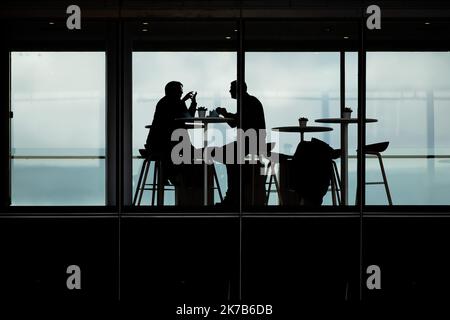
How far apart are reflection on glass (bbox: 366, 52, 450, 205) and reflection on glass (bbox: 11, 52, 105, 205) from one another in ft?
7.06

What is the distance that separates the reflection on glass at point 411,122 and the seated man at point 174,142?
1.36 metres

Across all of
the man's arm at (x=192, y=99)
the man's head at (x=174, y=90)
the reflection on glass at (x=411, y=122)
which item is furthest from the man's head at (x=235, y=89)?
the reflection on glass at (x=411, y=122)

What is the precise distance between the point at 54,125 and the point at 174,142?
0.92 metres

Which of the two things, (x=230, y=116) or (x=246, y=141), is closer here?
(x=230, y=116)

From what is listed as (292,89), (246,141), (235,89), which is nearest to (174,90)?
(235,89)

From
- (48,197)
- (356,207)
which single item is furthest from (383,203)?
(48,197)

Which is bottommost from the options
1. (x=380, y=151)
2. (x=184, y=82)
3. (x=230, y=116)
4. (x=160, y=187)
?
(x=160, y=187)

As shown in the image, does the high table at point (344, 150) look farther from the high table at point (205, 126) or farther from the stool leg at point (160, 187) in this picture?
the stool leg at point (160, 187)

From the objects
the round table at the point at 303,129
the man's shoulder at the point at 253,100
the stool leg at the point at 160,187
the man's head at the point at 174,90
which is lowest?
the stool leg at the point at 160,187

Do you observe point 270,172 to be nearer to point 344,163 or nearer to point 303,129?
point 303,129

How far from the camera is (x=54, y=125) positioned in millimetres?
5980

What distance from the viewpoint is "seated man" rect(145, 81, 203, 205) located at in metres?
5.95

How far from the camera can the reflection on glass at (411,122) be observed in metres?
6.05
